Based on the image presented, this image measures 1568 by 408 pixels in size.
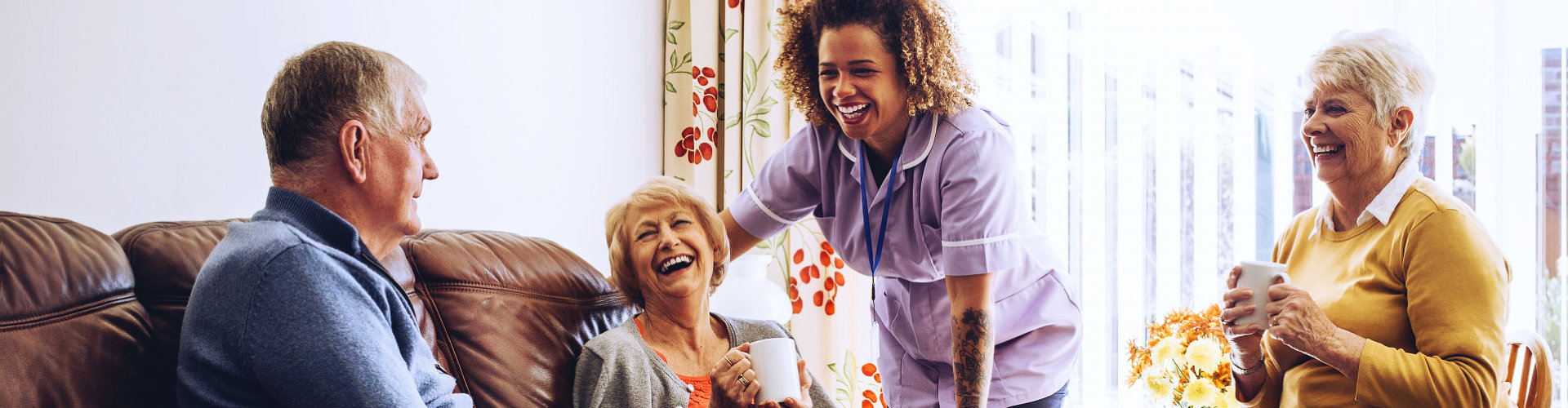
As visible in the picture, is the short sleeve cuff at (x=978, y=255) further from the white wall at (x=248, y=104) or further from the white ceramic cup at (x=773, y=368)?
the white wall at (x=248, y=104)

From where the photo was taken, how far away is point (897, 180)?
1.71m

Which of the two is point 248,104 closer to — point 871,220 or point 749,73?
point 871,220

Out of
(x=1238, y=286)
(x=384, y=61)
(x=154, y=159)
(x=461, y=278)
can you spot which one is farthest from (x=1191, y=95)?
(x=154, y=159)

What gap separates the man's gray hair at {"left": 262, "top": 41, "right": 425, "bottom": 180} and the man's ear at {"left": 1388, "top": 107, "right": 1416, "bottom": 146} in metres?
1.52

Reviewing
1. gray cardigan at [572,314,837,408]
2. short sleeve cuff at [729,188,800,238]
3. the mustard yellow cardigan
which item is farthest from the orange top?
the mustard yellow cardigan

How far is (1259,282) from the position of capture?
1.43 meters

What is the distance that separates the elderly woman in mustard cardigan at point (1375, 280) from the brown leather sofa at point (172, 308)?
3.75ft

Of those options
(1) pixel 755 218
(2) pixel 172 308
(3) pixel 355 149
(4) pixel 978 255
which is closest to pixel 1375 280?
(4) pixel 978 255

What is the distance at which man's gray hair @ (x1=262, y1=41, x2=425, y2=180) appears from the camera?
3.63 ft

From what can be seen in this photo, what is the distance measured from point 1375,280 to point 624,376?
4.02 ft

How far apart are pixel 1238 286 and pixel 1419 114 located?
44cm

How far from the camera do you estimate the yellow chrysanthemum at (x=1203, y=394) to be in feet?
5.76

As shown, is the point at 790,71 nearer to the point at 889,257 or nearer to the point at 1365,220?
the point at 889,257

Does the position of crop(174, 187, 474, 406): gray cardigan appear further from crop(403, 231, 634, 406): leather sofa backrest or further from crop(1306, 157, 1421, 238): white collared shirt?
crop(1306, 157, 1421, 238): white collared shirt
